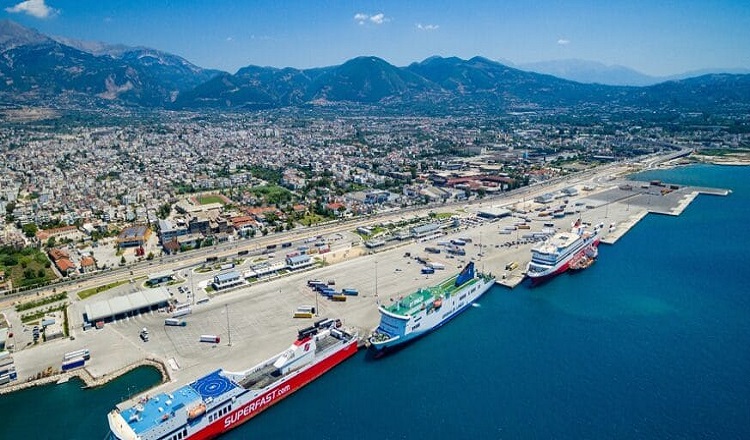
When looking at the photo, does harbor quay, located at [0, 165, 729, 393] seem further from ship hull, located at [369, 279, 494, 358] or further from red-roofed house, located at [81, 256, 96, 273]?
red-roofed house, located at [81, 256, 96, 273]

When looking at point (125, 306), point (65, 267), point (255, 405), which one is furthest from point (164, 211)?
point (255, 405)

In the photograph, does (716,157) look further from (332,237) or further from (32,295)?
(32,295)

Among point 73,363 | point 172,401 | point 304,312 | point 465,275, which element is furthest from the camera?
point 465,275

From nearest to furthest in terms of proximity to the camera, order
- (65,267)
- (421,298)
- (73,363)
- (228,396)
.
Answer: (228,396), (73,363), (421,298), (65,267)

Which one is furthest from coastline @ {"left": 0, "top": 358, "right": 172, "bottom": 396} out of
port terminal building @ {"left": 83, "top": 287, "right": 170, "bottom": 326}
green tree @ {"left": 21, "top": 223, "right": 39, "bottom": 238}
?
green tree @ {"left": 21, "top": 223, "right": 39, "bottom": 238}

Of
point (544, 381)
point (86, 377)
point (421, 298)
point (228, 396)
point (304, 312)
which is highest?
point (421, 298)

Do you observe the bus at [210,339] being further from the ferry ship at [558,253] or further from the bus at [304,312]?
the ferry ship at [558,253]

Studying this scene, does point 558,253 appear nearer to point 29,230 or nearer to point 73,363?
point 73,363

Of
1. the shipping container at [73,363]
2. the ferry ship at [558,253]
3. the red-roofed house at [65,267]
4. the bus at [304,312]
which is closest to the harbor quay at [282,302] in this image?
the bus at [304,312]
